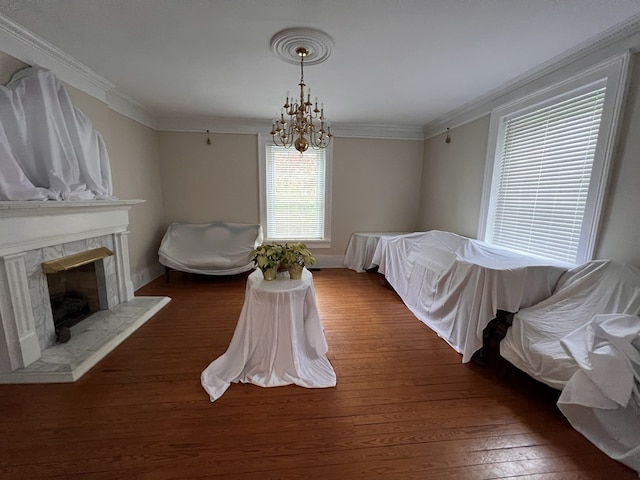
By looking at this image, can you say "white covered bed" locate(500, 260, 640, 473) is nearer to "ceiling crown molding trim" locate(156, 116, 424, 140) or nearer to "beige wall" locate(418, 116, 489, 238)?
"beige wall" locate(418, 116, 489, 238)

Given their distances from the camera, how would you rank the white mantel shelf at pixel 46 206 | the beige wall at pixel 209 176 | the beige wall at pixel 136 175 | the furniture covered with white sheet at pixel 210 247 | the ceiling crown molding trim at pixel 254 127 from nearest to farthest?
the white mantel shelf at pixel 46 206 → the beige wall at pixel 136 175 → the furniture covered with white sheet at pixel 210 247 → the ceiling crown molding trim at pixel 254 127 → the beige wall at pixel 209 176

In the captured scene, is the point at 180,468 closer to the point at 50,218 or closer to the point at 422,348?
the point at 422,348

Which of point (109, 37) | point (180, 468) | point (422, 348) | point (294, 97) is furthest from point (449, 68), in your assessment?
point (180, 468)

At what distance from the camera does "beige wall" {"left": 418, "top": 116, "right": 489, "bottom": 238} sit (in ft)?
10.9

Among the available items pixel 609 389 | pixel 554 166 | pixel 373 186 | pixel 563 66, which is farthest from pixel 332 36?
pixel 373 186

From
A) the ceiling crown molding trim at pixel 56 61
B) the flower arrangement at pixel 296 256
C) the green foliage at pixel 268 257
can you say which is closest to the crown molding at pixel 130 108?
the ceiling crown molding trim at pixel 56 61

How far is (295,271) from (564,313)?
1.95 m

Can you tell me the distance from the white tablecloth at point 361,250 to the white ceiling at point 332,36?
216cm

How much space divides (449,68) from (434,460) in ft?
9.89

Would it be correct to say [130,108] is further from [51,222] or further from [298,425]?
[298,425]

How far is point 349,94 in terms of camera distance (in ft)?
10.2

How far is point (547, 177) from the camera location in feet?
8.07

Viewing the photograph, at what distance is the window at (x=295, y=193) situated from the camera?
Result: 4453mm

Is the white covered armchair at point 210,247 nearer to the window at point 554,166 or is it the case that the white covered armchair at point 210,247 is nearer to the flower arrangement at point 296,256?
the flower arrangement at point 296,256
